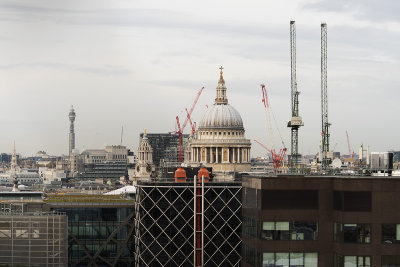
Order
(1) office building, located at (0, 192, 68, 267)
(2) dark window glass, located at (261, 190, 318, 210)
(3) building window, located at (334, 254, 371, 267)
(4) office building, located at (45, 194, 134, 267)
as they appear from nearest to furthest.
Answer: (3) building window, located at (334, 254, 371, 267) → (2) dark window glass, located at (261, 190, 318, 210) → (1) office building, located at (0, 192, 68, 267) → (4) office building, located at (45, 194, 134, 267)

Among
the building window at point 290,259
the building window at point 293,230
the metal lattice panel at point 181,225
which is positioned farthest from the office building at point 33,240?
the building window at point 293,230

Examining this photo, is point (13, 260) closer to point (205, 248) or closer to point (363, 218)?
point (205, 248)

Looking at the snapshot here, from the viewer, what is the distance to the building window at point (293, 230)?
178 feet

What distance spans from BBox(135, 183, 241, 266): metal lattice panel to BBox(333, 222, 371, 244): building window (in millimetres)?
39593

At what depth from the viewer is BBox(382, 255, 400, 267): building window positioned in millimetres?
52969

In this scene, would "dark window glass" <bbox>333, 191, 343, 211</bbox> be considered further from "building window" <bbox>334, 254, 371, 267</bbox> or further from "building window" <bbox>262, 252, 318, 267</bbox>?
"building window" <bbox>262, 252, 318, 267</bbox>

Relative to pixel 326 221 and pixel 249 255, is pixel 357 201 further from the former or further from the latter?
pixel 249 255

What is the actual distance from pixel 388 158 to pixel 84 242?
152 feet

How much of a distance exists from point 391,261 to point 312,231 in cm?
451

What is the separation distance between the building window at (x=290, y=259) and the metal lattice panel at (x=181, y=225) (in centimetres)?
3747

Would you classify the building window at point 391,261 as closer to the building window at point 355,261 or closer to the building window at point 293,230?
the building window at point 355,261

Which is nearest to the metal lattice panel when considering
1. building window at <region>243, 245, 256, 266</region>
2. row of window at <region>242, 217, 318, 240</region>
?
building window at <region>243, 245, 256, 266</region>

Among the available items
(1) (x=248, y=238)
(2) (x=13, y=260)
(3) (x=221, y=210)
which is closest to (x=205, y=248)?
(3) (x=221, y=210)

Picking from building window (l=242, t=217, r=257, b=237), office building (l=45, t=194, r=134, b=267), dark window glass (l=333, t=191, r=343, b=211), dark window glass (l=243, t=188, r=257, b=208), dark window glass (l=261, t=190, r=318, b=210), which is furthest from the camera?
office building (l=45, t=194, r=134, b=267)
